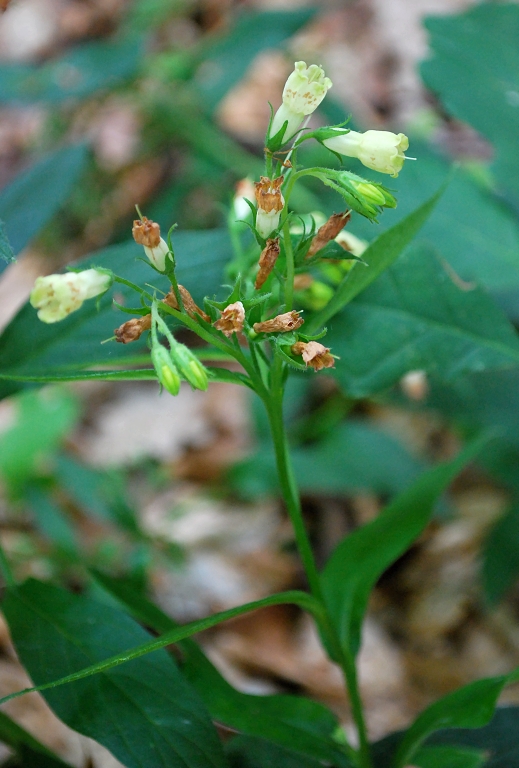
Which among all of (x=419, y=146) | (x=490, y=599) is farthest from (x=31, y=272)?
(x=490, y=599)

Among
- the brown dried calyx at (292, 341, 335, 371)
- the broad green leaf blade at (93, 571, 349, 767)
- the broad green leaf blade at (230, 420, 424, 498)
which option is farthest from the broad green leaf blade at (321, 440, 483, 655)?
the broad green leaf blade at (230, 420, 424, 498)

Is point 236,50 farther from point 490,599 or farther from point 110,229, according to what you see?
point 490,599

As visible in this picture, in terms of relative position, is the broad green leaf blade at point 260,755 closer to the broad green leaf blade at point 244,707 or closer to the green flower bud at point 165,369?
the broad green leaf blade at point 244,707

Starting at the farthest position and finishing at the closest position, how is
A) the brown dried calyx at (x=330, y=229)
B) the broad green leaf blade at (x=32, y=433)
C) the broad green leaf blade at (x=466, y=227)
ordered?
the broad green leaf blade at (x=32, y=433) → the broad green leaf blade at (x=466, y=227) → the brown dried calyx at (x=330, y=229)

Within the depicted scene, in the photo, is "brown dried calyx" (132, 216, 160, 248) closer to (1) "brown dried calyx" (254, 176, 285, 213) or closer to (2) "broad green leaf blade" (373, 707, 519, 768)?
(1) "brown dried calyx" (254, 176, 285, 213)

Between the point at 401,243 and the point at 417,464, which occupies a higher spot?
the point at 401,243

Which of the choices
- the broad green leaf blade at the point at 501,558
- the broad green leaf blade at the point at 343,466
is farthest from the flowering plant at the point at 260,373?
the broad green leaf blade at the point at 343,466

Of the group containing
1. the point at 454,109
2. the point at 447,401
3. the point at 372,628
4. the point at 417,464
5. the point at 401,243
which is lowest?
the point at 372,628
